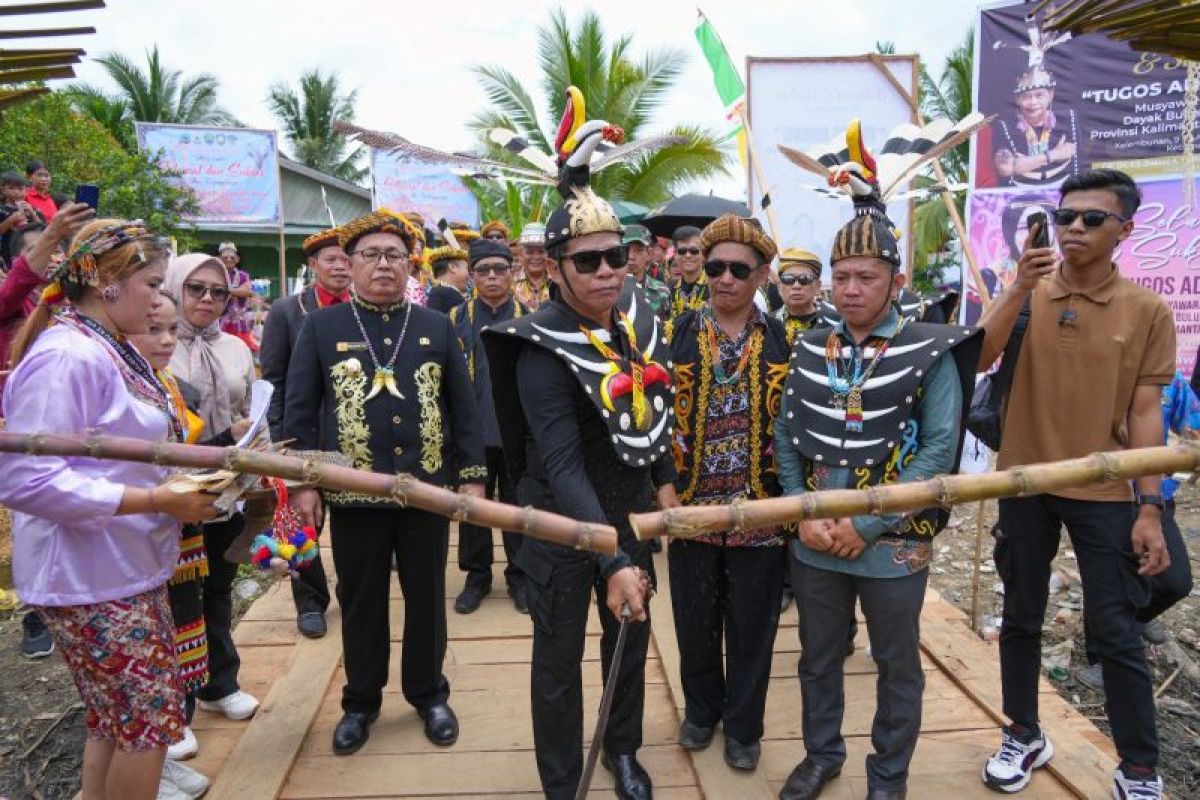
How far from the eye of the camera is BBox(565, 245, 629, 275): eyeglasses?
2.60m

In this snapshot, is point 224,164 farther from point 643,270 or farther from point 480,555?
point 480,555

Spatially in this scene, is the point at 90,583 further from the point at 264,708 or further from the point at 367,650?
the point at 264,708

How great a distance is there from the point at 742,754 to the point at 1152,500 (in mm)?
1734

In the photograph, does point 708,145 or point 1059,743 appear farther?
point 708,145

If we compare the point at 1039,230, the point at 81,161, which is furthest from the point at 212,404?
the point at 81,161

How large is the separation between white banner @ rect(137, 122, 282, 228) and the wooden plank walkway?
17.2 m

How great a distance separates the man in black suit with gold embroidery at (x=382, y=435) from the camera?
320 centimetres

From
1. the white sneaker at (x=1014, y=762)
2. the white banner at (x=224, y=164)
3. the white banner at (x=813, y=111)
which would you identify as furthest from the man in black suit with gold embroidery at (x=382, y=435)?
the white banner at (x=224, y=164)

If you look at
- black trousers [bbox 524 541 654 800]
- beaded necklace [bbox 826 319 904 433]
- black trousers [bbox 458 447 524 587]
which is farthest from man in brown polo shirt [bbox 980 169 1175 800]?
black trousers [bbox 458 447 524 587]

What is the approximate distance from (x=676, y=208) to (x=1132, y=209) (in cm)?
478

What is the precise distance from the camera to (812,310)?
4422 millimetres

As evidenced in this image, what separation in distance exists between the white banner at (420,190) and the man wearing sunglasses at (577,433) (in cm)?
1606

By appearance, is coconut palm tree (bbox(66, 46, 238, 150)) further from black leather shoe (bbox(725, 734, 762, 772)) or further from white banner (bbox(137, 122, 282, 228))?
black leather shoe (bbox(725, 734, 762, 772))

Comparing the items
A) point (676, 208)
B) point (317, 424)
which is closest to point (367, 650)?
point (317, 424)
